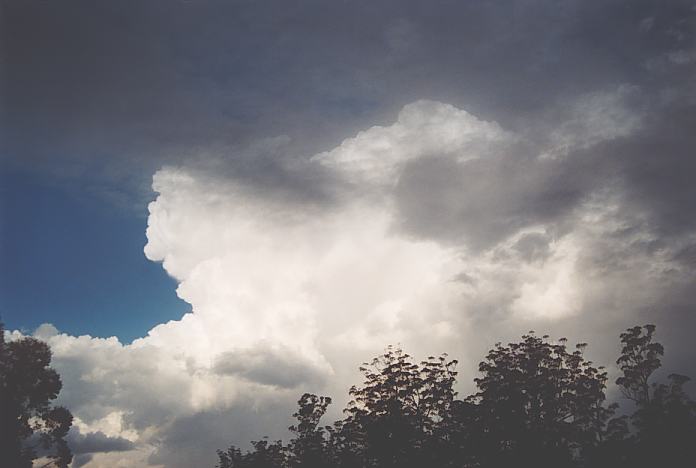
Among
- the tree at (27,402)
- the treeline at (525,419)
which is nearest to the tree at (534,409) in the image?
the treeline at (525,419)

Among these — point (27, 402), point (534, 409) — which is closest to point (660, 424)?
point (534, 409)

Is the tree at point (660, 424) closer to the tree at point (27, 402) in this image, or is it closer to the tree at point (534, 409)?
the tree at point (534, 409)

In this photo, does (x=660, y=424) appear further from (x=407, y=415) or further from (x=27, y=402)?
(x=27, y=402)

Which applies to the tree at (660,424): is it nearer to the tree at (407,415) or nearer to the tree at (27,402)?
the tree at (407,415)

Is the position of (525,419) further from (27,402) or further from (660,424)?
(27,402)

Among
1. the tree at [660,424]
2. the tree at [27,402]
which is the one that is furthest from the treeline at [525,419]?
the tree at [27,402]

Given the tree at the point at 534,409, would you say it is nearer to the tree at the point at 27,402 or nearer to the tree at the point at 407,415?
the tree at the point at 407,415

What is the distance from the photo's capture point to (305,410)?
51.8 m

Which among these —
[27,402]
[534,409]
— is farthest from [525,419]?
[27,402]

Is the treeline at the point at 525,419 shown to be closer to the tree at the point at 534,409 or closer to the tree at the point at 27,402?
the tree at the point at 534,409

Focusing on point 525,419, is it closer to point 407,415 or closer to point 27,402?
point 407,415

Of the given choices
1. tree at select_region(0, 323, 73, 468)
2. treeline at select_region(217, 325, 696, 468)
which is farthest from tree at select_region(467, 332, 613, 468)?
tree at select_region(0, 323, 73, 468)

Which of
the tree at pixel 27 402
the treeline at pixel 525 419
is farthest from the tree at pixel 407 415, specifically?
the tree at pixel 27 402

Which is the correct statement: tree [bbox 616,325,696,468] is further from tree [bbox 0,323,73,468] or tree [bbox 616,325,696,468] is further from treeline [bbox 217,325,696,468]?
tree [bbox 0,323,73,468]
